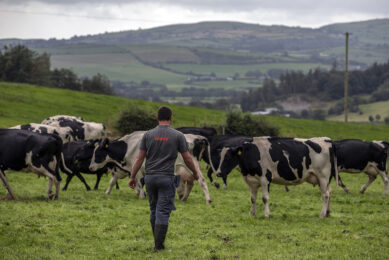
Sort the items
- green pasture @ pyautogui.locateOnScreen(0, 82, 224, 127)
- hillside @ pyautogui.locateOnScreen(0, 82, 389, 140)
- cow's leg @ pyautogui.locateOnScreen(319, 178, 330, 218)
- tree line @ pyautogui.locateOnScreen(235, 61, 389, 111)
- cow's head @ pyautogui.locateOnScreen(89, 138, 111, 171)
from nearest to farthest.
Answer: cow's leg @ pyautogui.locateOnScreen(319, 178, 330, 218)
cow's head @ pyautogui.locateOnScreen(89, 138, 111, 171)
green pasture @ pyautogui.locateOnScreen(0, 82, 224, 127)
hillside @ pyautogui.locateOnScreen(0, 82, 389, 140)
tree line @ pyautogui.locateOnScreen(235, 61, 389, 111)

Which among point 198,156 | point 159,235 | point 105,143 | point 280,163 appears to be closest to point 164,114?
point 159,235

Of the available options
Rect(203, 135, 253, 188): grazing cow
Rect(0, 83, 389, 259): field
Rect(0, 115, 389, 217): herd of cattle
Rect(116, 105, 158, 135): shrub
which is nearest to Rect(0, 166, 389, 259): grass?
Rect(0, 83, 389, 259): field

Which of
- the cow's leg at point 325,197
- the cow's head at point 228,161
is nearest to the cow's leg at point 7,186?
the cow's head at point 228,161

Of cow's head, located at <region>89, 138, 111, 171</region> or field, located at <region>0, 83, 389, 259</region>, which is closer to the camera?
field, located at <region>0, 83, 389, 259</region>

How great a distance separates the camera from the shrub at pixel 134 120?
42281 millimetres

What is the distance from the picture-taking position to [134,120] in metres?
42.5

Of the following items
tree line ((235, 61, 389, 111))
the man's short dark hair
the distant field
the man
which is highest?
the man's short dark hair

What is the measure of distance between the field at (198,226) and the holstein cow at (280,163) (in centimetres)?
95

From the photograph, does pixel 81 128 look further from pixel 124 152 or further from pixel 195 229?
pixel 195 229

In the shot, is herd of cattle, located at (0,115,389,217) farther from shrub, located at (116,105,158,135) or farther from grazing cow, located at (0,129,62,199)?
shrub, located at (116,105,158,135)

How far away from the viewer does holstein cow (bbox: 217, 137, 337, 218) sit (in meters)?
16.2

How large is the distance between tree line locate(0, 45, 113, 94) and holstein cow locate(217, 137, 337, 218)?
66.0 meters

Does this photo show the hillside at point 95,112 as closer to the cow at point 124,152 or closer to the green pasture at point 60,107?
the green pasture at point 60,107

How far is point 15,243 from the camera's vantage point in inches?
459
